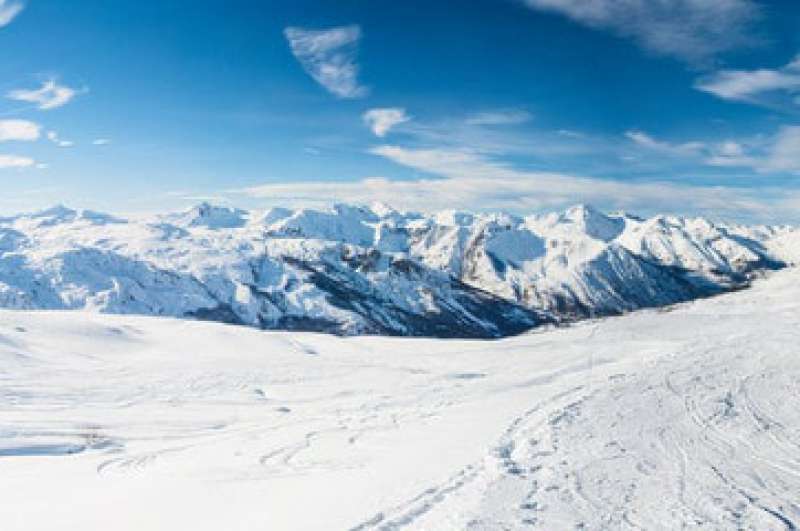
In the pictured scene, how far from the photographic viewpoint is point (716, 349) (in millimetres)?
40531

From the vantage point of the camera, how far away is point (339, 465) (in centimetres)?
1706

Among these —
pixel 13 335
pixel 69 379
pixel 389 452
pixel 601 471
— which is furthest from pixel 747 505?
pixel 13 335

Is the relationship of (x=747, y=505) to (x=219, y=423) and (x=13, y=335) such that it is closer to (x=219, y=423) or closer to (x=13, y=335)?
(x=219, y=423)

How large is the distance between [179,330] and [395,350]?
19511 millimetres

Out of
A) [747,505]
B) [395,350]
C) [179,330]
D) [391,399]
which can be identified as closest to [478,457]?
[747,505]

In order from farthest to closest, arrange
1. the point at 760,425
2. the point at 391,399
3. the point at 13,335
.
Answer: the point at 13,335 < the point at 391,399 < the point at 760,425

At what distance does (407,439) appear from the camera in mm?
20156

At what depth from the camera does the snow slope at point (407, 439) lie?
1287 centimetres

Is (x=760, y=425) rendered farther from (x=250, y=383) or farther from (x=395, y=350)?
(x=395, y=350)

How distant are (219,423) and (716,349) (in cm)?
2879

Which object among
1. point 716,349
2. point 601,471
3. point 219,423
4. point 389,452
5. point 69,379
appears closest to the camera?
point 601,471

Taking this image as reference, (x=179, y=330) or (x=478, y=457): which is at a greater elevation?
(x=478, y=457)

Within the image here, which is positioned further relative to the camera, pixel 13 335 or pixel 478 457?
pixel 13 335

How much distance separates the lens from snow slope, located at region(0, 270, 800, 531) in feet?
42.2
